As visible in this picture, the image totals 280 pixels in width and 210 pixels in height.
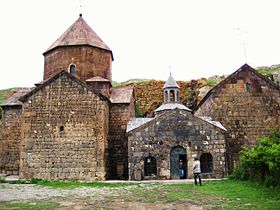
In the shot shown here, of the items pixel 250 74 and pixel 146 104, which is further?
pixel 146 104

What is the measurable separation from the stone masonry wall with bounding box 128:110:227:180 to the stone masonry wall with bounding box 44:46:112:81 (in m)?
5.92

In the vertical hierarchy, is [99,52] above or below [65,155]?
above

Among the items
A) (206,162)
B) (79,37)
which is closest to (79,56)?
(79,37)

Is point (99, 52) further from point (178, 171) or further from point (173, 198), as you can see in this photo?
point (173, 198)

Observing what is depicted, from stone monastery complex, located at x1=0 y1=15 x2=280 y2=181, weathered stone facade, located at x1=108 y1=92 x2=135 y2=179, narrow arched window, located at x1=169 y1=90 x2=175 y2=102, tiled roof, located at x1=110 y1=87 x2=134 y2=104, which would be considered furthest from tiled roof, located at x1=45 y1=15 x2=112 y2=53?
narrow arched window, located at x1=169 y1=90 x2=175 y2=102

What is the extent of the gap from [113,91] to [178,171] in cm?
764

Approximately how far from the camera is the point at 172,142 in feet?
54.6

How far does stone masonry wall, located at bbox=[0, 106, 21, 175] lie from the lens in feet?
66.6

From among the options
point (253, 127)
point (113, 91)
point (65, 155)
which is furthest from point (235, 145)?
point (65, 155)

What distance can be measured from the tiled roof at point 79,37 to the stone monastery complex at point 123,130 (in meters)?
1.36

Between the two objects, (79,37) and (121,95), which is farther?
(79,37)

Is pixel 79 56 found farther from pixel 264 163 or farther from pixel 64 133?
pixel 264 163

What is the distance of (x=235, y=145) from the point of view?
735 inches

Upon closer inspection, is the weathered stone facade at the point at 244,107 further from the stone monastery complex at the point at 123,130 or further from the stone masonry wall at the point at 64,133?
the stone masonry wall at the point at 64,133
